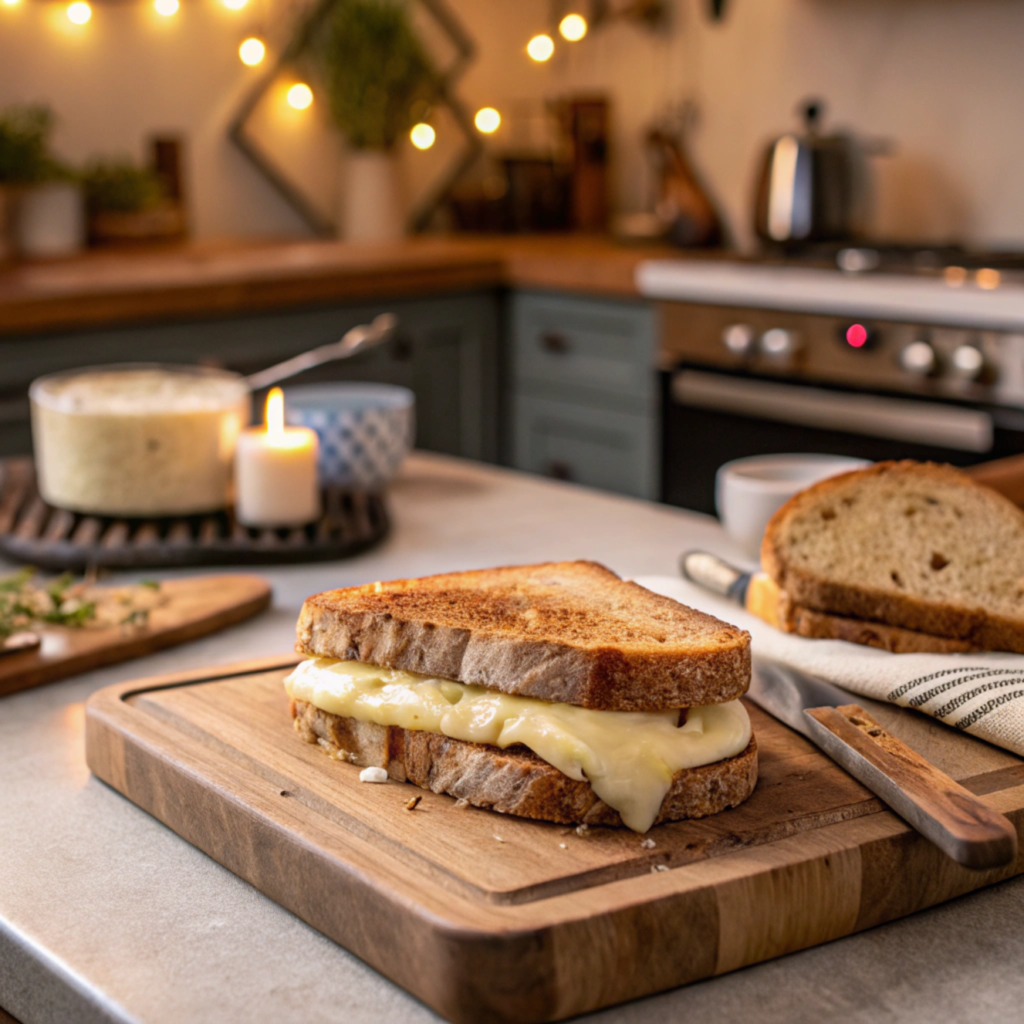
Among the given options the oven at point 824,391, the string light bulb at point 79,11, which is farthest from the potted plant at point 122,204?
the oven at point 824,391

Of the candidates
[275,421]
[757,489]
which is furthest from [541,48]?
[757,489]

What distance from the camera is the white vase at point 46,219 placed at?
3205mm

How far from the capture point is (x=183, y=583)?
3.99ft

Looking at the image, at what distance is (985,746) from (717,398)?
84.1 inches

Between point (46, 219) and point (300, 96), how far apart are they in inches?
34.4

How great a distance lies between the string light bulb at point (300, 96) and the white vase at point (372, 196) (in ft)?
0.67

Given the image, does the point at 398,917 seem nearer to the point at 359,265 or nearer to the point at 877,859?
the point at 877,859

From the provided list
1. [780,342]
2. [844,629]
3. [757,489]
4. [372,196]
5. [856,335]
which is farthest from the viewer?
[372,196]

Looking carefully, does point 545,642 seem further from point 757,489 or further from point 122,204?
point 122,204

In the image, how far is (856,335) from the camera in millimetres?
2680

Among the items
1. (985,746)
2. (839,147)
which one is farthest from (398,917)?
(839,147)

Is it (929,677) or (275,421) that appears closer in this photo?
(929,677)

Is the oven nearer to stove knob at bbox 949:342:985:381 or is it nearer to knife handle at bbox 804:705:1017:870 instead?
stove knob at bbox 949:342:985:381

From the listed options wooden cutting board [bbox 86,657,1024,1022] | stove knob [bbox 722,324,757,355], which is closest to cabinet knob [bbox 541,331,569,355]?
stove knob [bbox 722,324,757,355]
